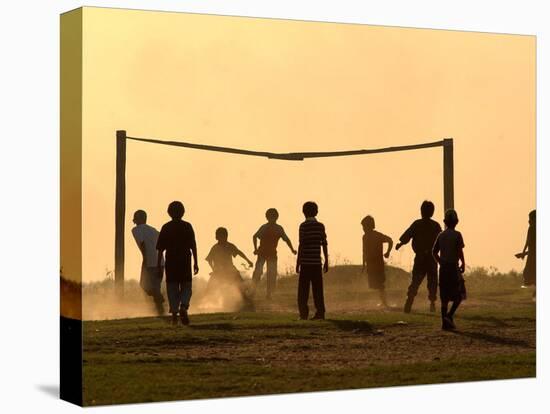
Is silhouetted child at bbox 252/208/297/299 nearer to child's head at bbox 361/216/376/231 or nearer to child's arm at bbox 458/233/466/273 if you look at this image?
child's head at bbox 361/216/376/231

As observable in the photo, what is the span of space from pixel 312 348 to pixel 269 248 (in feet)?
3.88

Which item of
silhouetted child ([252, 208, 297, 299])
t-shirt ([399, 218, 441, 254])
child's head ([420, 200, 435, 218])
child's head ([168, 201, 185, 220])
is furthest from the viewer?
child's head ([420, 200, 435, 218])

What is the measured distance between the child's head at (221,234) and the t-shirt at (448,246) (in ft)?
8.82

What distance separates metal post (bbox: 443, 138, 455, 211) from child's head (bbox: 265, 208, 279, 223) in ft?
7.20

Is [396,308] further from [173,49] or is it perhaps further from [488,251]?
[173,49]

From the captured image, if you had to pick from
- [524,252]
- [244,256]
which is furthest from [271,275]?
[524,252]

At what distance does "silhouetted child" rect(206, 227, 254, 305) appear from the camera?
17234 millimetres

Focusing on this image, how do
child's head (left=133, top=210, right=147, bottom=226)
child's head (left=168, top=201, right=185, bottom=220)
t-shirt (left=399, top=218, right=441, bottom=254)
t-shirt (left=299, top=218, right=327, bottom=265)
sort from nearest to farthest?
child's head (left=133, top=210, right=147, bottom=226)
child's head (left=168, top=201, right=185, bottom=220)
t-shirt (left=299, top=218, right=327, bottom=265)
t-shirt (left=399, top=218, right=441, bottom=254)

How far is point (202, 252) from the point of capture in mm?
17188

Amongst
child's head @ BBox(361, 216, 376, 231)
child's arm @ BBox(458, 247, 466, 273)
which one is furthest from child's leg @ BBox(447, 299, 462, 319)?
child's head @ BBox(361, 216, 376, 231)

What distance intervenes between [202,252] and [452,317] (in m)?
3.24

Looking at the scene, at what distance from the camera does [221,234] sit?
17.3 meters

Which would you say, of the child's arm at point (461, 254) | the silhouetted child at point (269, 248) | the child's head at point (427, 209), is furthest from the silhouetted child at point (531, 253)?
the silhouetted child at point (269, 248)

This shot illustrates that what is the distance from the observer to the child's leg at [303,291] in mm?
17797
